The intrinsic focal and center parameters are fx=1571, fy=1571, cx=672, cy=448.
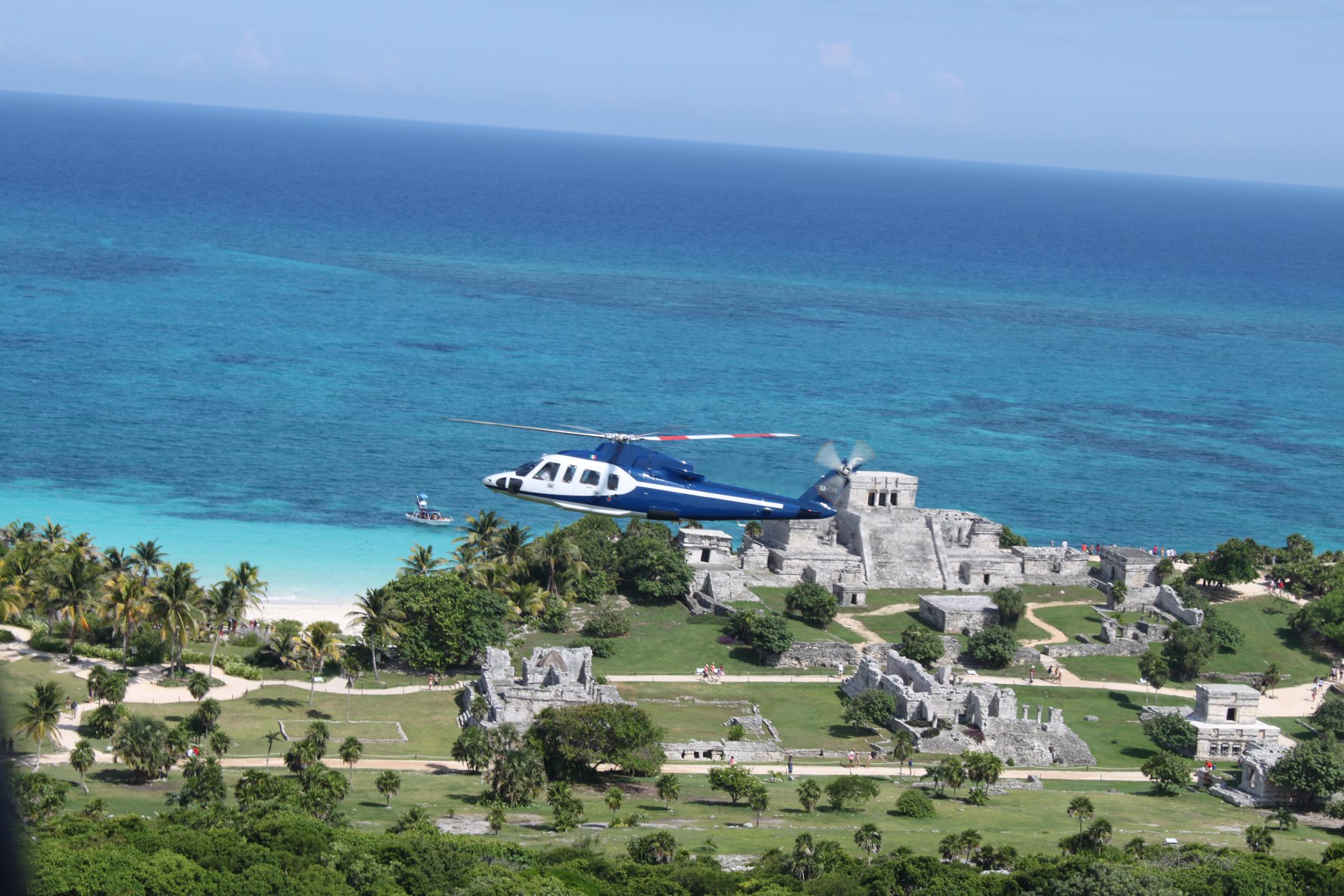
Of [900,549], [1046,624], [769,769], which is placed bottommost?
[769,769]

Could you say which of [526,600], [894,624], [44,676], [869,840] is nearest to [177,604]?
[44,676]

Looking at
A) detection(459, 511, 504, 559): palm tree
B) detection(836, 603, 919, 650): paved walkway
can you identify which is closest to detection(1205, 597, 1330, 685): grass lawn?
detection(836, 603, 919, 650): paved walkway

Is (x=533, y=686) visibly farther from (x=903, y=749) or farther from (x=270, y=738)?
(x=903, y=749)

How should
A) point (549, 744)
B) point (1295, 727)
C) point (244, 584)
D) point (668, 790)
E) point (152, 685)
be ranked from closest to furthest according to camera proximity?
point (668, 790) → point (549, 744) → point (152, 685) → point (244, 584) → point (1295, 727)

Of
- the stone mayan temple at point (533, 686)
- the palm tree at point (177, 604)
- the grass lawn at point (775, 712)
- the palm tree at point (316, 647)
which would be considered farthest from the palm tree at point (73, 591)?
the grass lawn at point (775, 712)

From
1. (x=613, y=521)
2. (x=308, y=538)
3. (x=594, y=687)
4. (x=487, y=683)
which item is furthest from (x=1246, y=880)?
(x=308, y=538)

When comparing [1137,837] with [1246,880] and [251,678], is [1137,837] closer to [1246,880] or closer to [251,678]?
[1246,880]

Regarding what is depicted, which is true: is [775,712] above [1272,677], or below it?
below
